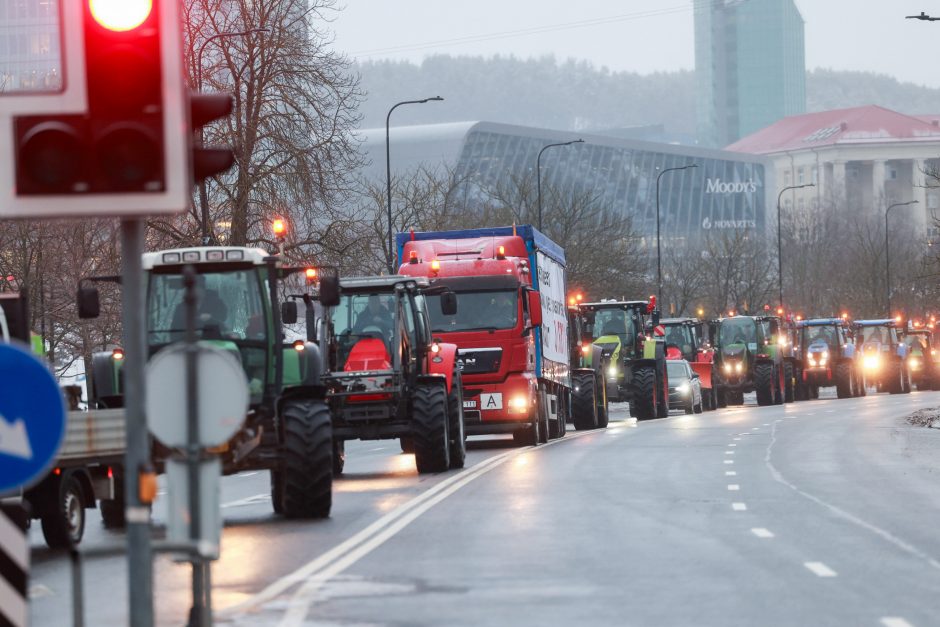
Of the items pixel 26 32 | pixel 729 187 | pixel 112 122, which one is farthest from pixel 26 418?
pixel 729 187

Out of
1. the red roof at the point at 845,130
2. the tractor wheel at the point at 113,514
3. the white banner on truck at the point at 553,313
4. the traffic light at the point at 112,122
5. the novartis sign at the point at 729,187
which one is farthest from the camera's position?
the red roof at the point at 845,130

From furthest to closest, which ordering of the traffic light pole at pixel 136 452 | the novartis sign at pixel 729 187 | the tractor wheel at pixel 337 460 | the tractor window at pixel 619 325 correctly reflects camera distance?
the novartis sign at pixel 729 187, the tractor window at pixel 619 325, the tractor wheel at pixel 337 460, the traffic light pole at pixel 136 452

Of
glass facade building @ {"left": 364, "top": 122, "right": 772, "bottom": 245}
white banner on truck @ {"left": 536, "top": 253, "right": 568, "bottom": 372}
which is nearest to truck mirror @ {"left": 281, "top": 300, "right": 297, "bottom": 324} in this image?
white banner on truck @ {"left": 536, "top": 253, "right": 568, "bottom": 372}

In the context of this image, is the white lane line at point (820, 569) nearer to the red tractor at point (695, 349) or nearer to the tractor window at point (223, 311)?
the tractor window at point (223, 311)

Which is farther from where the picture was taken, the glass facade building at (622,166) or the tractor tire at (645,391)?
the glass facade building at (622,166)

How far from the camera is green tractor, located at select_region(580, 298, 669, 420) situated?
4644 centimetres

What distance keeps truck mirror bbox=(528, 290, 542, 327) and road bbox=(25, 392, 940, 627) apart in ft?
13.9

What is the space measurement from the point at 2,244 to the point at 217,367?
31210 millimetres

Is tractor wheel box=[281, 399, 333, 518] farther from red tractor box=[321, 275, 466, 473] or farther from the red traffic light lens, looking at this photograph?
the red traffic light lens

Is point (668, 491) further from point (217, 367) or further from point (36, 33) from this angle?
point (36, 33)

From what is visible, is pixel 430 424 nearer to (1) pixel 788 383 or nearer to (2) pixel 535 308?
(2) pixel 535 308

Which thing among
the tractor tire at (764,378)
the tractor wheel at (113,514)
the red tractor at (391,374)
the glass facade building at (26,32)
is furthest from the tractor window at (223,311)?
the glass facade building at (26,32)

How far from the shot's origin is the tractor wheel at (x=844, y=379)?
6650 centimetres

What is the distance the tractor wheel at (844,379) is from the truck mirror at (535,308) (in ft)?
120
